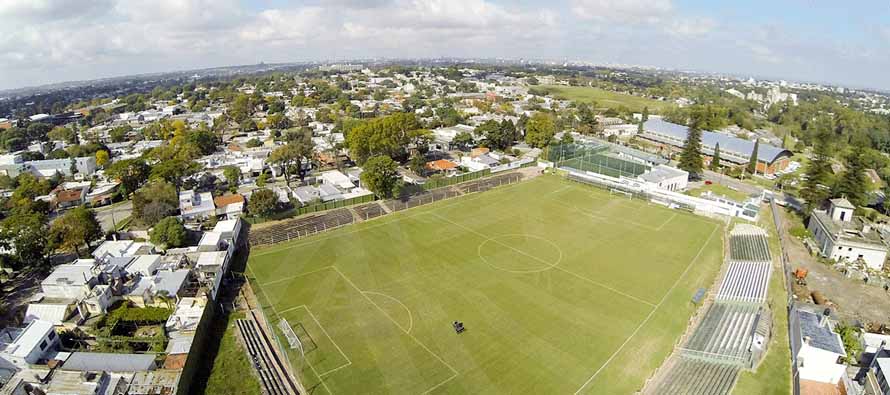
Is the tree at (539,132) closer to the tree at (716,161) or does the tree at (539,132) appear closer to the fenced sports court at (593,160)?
the fenced sports court at (593,160)

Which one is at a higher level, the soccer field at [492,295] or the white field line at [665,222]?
Result: the white field line at [665,222]

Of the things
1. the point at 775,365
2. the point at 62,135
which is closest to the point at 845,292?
the point at 775,365

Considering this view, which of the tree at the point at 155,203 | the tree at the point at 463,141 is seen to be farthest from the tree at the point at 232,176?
the tree at the point at 463,141

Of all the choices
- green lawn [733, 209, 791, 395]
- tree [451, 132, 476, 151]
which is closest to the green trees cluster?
tree [451, 132, 476, 151]

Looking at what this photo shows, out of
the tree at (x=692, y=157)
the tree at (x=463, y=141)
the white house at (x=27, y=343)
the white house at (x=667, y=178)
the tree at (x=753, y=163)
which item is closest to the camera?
the white house at (x=27, y=343)

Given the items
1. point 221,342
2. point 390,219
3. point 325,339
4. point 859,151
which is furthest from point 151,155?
point 859,151

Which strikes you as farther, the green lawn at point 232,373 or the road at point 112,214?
the road at point 112,214

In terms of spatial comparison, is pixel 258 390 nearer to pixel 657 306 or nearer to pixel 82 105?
pixel 657 306
